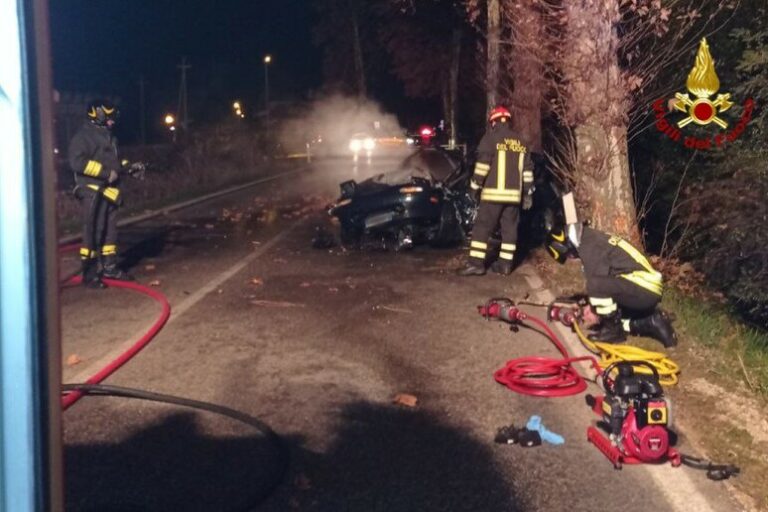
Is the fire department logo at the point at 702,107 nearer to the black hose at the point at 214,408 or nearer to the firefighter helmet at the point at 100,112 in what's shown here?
the black hose at the point at 214,408

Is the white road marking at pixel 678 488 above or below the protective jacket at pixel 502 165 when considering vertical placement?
below

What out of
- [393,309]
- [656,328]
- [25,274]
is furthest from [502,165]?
[25,274]

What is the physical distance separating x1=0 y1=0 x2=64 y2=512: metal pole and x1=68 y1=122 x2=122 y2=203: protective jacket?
858 cm

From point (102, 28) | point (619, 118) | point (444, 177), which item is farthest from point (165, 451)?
point (102, 28)

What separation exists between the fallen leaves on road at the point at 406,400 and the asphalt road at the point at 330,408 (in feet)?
0.17

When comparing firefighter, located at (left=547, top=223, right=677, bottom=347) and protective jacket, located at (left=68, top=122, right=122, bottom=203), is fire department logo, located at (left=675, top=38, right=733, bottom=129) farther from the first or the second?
protective jacket, located at (left=68, top=122, right=122, bottom=203)

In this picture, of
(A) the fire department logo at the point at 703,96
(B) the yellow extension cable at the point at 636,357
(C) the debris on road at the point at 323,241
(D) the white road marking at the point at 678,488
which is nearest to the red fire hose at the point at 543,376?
(B) the yellow extension cable at the point at 636,357

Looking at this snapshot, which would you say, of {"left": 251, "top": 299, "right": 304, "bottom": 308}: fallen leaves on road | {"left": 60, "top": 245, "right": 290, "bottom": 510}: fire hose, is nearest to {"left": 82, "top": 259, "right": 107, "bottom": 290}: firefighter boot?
{"left": 251, "top": 299, "right": 304, "bottom": 308}: fallen leaves on road

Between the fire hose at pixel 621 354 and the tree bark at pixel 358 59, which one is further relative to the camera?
the tree bark at pixel 358 59

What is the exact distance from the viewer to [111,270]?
10367 mm

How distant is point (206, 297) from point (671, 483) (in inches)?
234

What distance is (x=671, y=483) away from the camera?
4695 millimetres

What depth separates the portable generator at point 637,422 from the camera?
483 centimetres

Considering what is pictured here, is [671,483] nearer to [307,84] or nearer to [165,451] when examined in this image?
[165,451]
